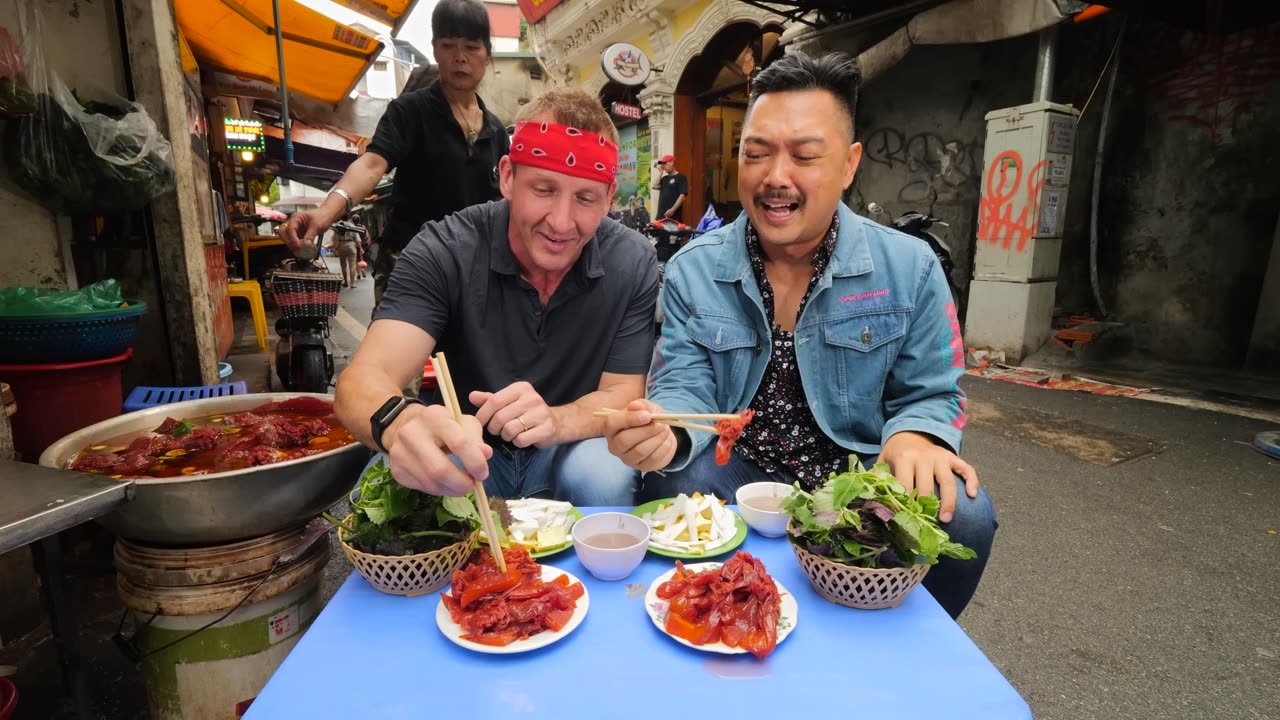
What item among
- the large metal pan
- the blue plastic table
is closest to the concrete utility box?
the blue plastic table

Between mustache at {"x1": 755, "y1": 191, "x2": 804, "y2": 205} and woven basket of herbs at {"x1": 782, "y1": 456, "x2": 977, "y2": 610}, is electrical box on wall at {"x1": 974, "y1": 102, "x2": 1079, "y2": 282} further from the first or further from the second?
woven basket of herbs at {"x1": 782, "y1": 456, "x2": 977, "y2": 610}

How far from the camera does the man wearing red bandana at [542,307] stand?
2.12m

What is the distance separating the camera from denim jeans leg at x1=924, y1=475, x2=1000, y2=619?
5.93 feet

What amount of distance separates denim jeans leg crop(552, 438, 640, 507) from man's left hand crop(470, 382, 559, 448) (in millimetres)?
550

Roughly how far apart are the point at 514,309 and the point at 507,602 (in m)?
1.30

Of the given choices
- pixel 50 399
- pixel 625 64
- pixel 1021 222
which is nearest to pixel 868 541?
pixel 50 399

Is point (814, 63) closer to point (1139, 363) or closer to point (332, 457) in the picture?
point (332, 457)

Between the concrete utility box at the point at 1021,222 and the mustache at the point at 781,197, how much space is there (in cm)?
637

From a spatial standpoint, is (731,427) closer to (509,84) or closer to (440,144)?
(440,144)

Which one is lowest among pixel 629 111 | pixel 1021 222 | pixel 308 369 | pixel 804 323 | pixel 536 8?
pixel 308 369

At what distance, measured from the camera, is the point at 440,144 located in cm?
354

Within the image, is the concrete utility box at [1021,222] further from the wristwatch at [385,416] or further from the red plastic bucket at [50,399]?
the red plastic bucket at [50,399]

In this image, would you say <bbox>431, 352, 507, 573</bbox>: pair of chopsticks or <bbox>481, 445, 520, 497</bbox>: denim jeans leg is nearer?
<bbox>431, 352, 507, 573</bbox>: pair of chopsticks

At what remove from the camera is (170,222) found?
4078 mm
